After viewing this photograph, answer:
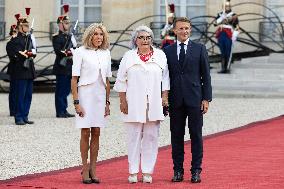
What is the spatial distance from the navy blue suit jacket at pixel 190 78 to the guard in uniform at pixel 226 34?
16.1 metres

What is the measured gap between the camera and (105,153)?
15633 millimetres

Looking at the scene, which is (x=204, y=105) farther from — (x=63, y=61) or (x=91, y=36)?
(x=63, y=61)

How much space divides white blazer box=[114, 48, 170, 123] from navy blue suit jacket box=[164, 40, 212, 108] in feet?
0.52

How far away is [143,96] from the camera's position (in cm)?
1248

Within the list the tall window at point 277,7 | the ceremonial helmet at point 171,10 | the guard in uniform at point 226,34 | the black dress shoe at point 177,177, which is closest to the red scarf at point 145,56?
the black dress shoe at point 177,177

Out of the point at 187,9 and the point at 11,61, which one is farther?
the point at 187,9

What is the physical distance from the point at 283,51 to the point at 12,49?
10.9 m

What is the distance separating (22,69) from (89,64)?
7.96m

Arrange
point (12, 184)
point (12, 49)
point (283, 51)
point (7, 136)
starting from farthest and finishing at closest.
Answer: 1. point (283, 51)
2. point (12, 49)
3. point (7, 136)
4. point (12, 184)

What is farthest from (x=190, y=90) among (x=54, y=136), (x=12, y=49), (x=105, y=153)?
(x=12, y=49)

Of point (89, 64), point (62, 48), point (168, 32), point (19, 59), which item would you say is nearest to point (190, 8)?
point (168, 32)

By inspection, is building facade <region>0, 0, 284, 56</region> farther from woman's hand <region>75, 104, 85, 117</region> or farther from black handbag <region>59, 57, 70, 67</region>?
woman's hand <region>75, 104, 85, 117</region>

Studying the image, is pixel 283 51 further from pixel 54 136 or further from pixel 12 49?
pixel 54 136

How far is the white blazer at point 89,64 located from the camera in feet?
41.4
